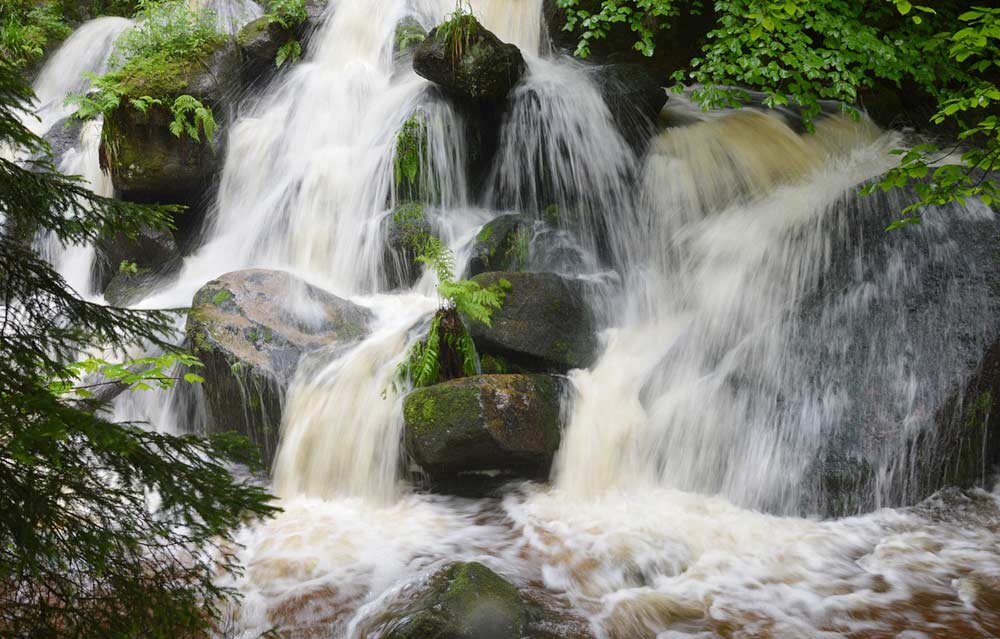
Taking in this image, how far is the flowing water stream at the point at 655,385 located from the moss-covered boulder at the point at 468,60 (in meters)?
0.39

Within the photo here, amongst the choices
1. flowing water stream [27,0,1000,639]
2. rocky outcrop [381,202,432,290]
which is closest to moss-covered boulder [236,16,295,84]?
flowing water stream [27,0,1000,639]

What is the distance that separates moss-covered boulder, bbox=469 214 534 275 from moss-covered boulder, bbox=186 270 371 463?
4.83ft

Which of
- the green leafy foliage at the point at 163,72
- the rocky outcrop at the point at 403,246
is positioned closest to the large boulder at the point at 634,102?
the rocky outcrop at the point at 403,246

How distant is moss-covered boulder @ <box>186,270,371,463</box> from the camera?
6473 millimetres

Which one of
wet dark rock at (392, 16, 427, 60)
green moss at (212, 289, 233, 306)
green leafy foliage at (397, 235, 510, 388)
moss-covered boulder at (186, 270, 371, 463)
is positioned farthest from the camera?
wet dark rock at (392, 16, 427, 60)

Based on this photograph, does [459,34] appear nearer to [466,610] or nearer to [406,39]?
[406,39]

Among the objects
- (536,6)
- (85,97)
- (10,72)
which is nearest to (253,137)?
(85,97)

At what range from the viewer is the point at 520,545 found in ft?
16.1

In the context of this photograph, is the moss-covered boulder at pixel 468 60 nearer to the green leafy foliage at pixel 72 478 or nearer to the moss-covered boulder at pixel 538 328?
the moss-covered boulder at pixel 538 328

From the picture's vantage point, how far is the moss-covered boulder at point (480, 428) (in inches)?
215

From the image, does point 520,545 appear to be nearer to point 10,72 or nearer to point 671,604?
point 671,604

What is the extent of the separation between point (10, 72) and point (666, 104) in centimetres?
894

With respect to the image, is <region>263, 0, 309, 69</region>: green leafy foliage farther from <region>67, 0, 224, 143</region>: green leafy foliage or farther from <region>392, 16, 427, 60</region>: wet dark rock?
<region>392, 16, 427, 60</region>: wet dark rock

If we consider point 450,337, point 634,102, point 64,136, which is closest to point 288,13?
point 64,136
